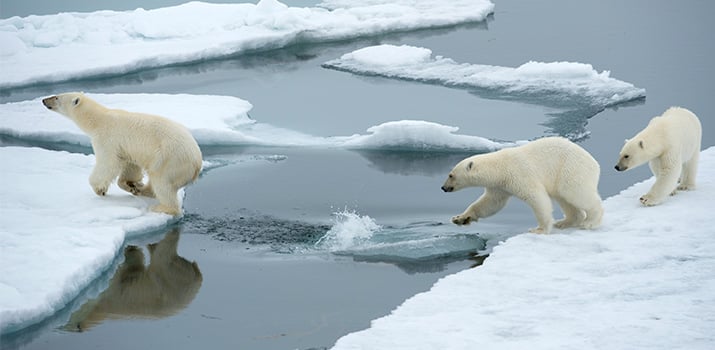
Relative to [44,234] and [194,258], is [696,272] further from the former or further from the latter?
[44,234]

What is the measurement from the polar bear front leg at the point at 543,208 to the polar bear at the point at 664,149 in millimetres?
967

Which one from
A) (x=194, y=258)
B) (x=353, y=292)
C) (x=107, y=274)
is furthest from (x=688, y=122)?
(x=107, y=274)

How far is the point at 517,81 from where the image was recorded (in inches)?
470

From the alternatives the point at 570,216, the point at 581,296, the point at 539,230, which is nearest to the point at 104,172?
the point at 539,230

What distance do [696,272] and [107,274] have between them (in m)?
3.75

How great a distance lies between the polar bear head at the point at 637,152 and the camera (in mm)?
6875

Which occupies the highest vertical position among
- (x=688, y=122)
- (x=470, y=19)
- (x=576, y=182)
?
(x=470, y=19)

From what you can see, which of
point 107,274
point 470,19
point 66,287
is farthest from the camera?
point 470,19

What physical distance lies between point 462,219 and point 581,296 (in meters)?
1.58

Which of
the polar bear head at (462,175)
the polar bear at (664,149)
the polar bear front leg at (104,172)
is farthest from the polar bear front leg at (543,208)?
the polar bear front leg at (104,172)

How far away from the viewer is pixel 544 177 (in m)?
6.35

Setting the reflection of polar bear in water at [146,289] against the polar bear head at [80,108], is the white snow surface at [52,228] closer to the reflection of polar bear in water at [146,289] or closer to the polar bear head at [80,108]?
the reflection of polar bear in water at [146,289]

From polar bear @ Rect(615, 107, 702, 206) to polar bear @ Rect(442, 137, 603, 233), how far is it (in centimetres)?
68

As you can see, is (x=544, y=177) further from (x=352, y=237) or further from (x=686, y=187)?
(x=686, y=187)
